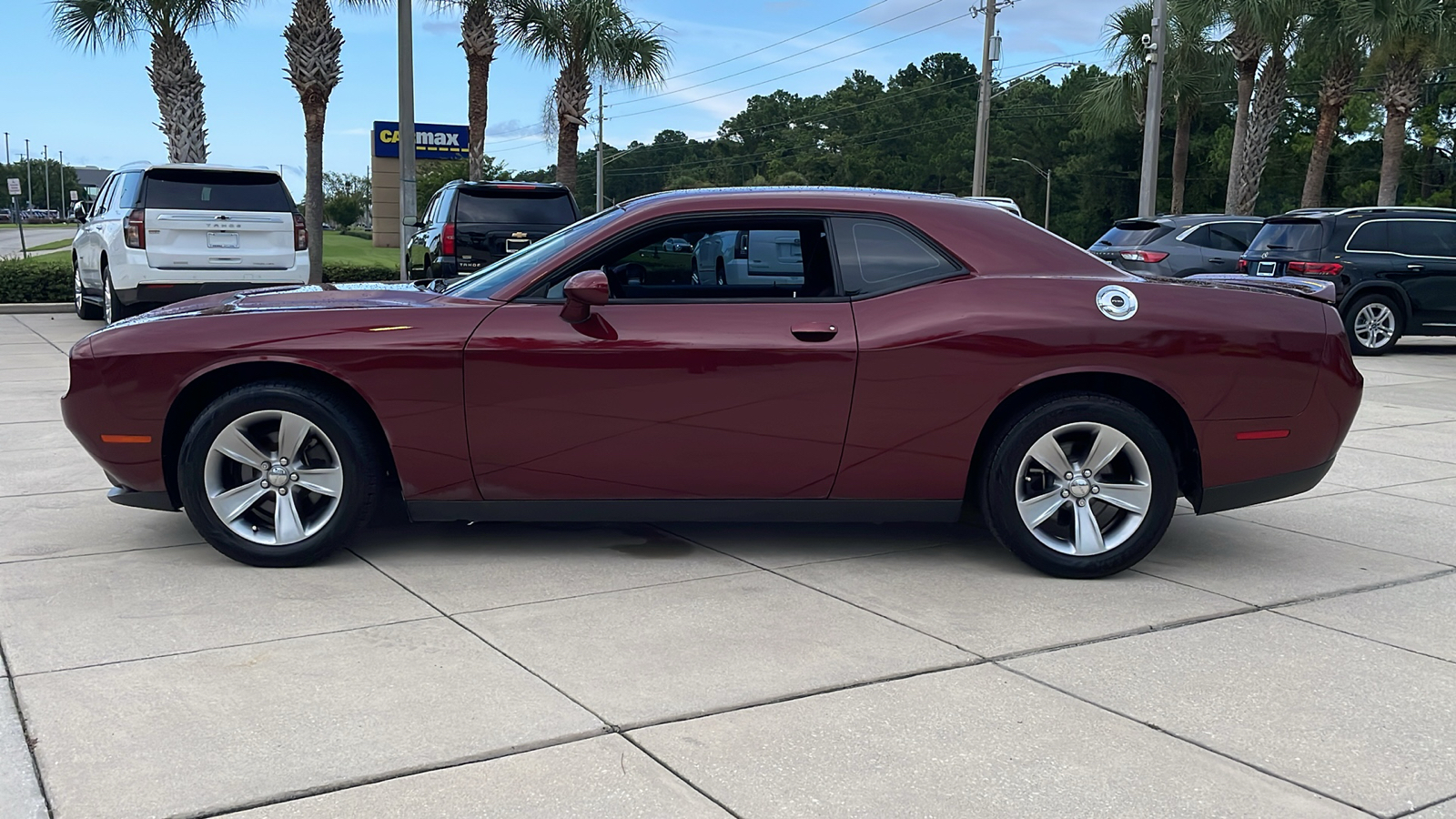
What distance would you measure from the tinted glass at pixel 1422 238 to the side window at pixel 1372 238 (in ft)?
0.26

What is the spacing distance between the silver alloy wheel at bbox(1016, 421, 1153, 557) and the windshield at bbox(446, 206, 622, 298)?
6.60 ft

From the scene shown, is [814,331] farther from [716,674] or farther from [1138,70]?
[1138,70]

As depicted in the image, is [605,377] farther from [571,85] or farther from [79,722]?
[571,85]

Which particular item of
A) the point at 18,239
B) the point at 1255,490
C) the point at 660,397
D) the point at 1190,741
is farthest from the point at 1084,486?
the point at 18,239

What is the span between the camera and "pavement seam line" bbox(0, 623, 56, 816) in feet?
9.74

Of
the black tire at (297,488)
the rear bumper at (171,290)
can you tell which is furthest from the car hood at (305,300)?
the rear bumper at (171,290)

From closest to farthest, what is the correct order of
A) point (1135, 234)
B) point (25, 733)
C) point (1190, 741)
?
point (25, 733) < point (1190, 741) < point (1135, 234)

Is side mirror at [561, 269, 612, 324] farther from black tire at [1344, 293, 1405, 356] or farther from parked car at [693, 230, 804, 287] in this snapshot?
black tire at [1344, 293, 1405, 356]

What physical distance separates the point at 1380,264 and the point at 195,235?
44.0 ft

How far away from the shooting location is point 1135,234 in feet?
57.1

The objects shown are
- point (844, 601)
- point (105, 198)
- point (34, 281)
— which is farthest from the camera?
point (34, 281)

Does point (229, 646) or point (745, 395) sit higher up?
point (745, 395)

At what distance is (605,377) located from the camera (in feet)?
15.7

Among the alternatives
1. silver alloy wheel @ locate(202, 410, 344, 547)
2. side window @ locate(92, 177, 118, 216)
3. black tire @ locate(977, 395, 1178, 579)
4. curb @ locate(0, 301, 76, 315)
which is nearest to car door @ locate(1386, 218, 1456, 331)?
black tire @ locate(977, 395, 1178, 579)
